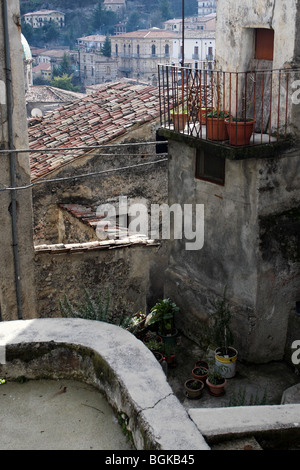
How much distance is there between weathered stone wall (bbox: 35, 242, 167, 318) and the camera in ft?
29.6

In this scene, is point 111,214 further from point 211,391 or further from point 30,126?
point 211,391

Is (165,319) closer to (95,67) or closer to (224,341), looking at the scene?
(224,341)

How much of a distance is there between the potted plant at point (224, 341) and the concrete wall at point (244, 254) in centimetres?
13

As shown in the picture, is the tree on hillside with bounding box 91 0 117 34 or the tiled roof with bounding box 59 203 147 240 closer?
the tiled roof with bounding box 59 203 147 240

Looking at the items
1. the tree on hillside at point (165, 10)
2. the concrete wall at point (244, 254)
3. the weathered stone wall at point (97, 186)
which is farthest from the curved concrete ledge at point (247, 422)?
→ the tree on hillside at point (165, 10)

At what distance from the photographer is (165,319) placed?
298 inches

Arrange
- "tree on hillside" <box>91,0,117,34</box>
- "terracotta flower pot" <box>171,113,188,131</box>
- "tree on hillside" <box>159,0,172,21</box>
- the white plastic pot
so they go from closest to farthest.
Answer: the white plastic pot, "terracotta flower pot" <box>171,113,188,131</box>, "tree on hillside" <box>159,0,172,21</box>, "tree on hillside" <box>91,0,117,34</box>

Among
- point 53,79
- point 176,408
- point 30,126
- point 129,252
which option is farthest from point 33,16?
point 176,408

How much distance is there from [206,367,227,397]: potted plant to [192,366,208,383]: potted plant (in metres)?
0.22

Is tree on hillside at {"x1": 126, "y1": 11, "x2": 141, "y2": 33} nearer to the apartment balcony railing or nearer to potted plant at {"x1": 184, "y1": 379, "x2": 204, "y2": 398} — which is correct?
the apartment balcony railing

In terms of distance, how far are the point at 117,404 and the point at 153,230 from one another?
931 cm

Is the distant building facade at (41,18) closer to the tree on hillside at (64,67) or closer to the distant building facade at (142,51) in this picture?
the tree on hillside at (64,67)

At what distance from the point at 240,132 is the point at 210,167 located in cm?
95

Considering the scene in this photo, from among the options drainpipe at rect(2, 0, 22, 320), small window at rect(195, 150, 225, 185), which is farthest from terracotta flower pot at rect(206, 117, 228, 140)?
drainpipe at rect(2, 0, 22, 320)
